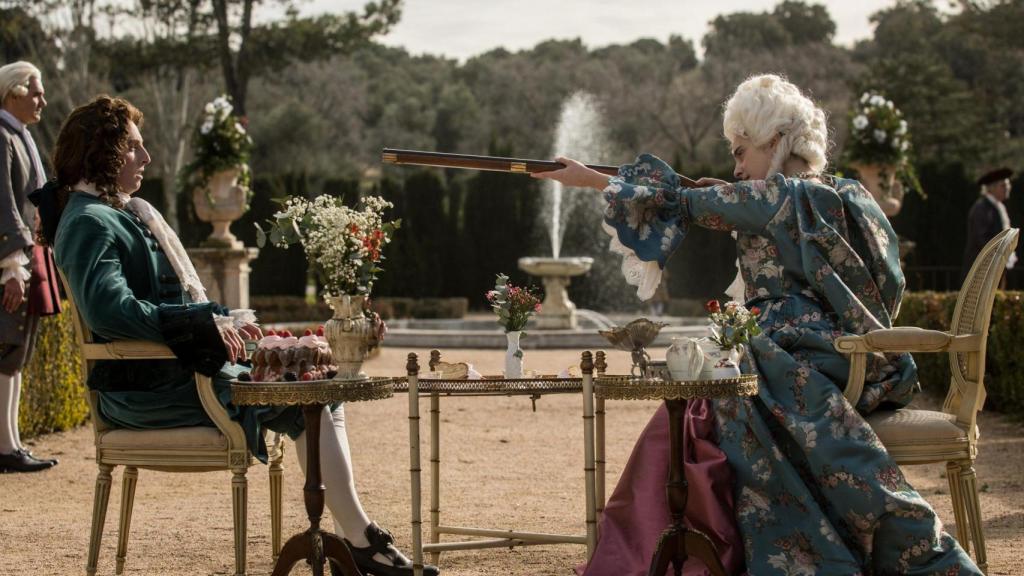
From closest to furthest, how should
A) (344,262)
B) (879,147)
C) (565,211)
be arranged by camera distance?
1. (344,262)
2. (879,147)
3. (565,211)

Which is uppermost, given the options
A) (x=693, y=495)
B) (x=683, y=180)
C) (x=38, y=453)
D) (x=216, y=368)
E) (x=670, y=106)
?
(x=670, y=106)

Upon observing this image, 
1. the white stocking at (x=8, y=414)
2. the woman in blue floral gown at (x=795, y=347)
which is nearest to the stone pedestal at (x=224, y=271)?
the white stocking at (x=8, y=414)

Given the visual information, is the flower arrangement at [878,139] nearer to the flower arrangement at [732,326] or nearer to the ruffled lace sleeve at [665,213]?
the ruffled lace sleeve at [665,213]

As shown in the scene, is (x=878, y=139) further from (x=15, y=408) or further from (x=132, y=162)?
(x=132, y=162)

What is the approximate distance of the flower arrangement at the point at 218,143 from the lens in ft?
43.8

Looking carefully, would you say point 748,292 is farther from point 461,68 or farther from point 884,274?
point 461,68

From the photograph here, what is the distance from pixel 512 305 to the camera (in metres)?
4.34

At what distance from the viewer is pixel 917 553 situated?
3.65 meters

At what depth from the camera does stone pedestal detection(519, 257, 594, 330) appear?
16.0 meters

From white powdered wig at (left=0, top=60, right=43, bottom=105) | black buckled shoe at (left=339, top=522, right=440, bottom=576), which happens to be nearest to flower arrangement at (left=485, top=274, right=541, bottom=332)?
black buckled shoe at (left=339, top=522, right=440, bottom=576)

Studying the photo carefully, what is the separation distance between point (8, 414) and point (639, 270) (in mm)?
3783

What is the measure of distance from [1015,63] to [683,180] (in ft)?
93.6

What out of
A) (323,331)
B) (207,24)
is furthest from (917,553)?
(207,24)

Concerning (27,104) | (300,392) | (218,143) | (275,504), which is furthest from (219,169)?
(300,392)
